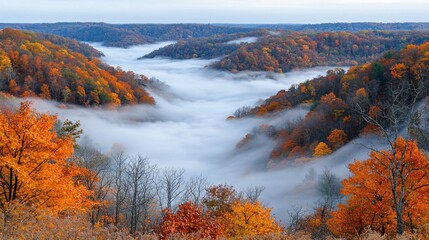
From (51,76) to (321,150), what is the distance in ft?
237

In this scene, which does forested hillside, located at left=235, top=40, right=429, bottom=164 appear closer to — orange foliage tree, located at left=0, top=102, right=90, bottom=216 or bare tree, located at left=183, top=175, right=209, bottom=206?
bare tree, located at left=183, top=175, right=209, bottom=206

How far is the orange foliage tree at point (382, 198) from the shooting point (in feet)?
67.2

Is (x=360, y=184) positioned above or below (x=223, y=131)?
above

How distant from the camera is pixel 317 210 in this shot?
3772 cm

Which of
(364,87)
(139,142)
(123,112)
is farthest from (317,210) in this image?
(123,112)

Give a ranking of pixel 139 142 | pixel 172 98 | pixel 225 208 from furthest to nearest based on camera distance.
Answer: pixel 172 98 → pixel 139 142 → pixel 225 208

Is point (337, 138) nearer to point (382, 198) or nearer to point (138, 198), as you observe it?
point (138, 198)

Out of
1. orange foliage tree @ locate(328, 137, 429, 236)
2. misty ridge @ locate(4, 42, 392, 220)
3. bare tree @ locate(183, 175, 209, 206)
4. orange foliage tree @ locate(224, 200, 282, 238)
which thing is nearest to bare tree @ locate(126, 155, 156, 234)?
bare tree @ locate(183, 175, 209, 206)

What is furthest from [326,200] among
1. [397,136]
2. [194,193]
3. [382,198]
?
[397,136]

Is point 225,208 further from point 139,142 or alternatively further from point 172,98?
point 172,98

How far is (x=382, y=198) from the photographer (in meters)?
22.0

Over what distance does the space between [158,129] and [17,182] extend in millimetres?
108111

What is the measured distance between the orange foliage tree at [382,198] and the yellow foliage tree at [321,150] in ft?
110

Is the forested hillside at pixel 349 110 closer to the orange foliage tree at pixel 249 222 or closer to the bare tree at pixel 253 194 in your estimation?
the bare tree at pixel 253 194
